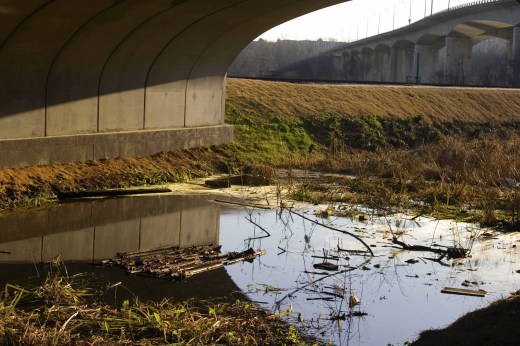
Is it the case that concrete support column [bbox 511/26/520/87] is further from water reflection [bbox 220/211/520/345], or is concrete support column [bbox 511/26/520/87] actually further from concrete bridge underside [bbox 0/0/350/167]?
water reflection [bbox 220/211/520/345]

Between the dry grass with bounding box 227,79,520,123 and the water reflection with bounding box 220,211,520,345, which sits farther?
the dry grass with bounding box 227,79,520,123

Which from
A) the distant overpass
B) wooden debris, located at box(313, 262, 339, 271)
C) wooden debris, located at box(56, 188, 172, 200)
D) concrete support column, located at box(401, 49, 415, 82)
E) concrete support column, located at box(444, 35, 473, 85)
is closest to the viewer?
wooden debris, located at box(313, 262, 339, 271)

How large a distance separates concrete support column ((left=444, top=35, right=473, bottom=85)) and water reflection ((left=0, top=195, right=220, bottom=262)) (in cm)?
5007

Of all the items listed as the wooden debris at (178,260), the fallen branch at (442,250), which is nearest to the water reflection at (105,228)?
the wooden debris at (178,260)

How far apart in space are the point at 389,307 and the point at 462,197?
7912 mm

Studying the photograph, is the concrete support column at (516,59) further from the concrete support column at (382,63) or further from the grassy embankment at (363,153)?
the concrete support column at (382,63)

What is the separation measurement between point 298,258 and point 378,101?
816 inches

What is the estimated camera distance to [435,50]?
80.9m

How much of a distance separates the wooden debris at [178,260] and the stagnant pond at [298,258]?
146 millimetres

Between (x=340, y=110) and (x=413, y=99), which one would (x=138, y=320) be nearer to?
(x=340, y=110)

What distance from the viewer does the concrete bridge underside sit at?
1672cm

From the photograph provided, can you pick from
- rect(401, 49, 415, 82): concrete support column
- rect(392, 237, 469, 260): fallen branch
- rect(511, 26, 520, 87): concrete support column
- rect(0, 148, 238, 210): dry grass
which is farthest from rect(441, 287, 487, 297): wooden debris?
rect(401, 49, 415, 82): concrete support column

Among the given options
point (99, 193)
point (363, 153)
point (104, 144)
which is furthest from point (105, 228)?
point (363, 153)

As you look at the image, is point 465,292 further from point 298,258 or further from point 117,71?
point 117,71
